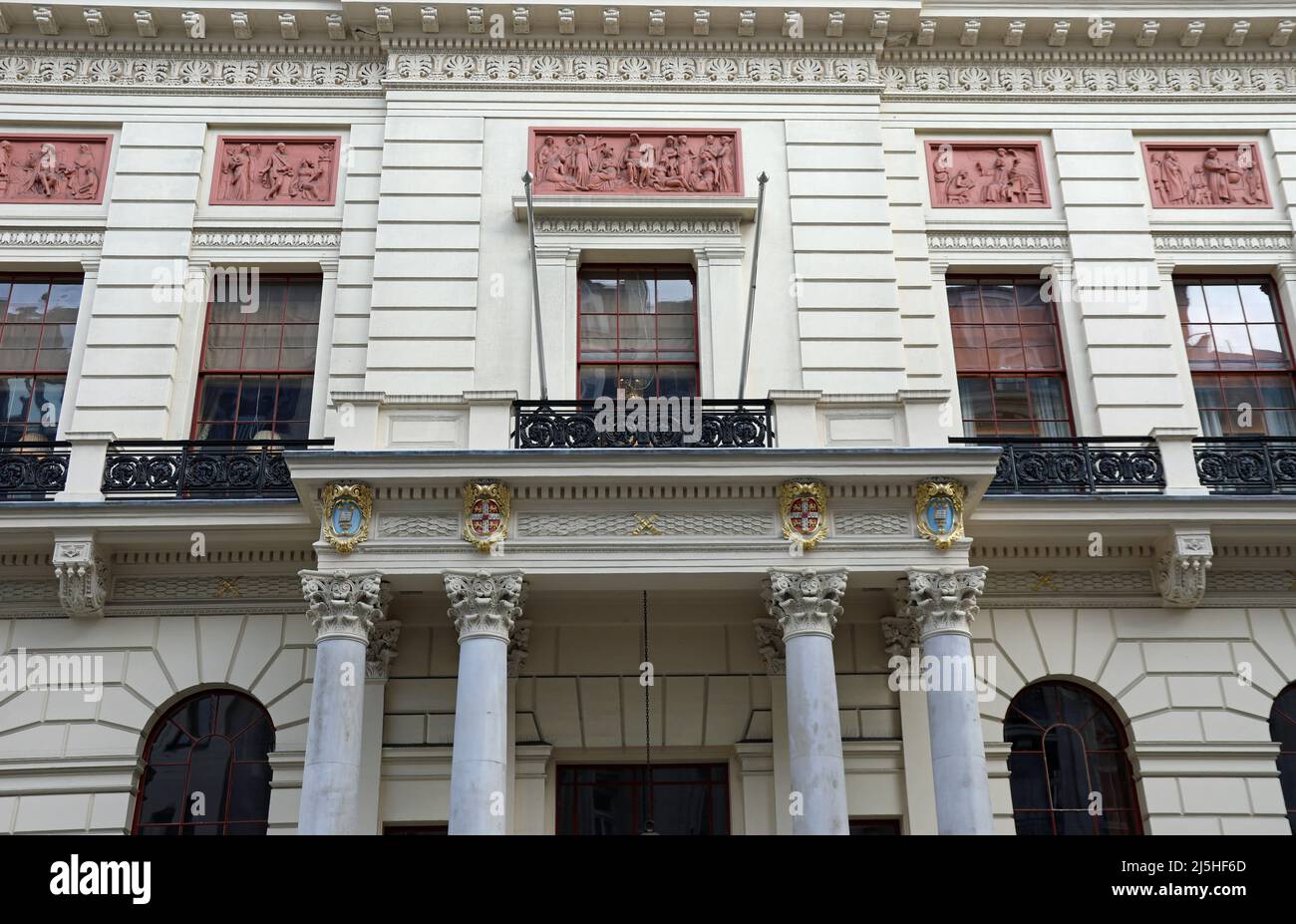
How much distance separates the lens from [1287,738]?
48.9 ft

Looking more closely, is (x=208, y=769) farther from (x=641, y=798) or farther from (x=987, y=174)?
(x=987, y=174)

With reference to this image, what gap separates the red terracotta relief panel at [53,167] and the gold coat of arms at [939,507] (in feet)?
40.7

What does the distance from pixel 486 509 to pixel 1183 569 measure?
8506 millimetres

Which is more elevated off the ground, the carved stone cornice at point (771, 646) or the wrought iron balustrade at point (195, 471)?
the wrought iron balustrade at point (195, 471)

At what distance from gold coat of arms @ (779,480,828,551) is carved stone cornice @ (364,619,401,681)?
4.87 meters

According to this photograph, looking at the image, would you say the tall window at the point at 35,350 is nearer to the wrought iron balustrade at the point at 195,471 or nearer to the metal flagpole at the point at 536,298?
the wrought iron balustrade at the point at 195,471

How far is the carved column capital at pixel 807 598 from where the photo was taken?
13.1 metres

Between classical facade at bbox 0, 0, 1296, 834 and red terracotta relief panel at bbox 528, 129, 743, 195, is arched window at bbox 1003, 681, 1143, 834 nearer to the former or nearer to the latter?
classical facade at bbox 0, 0, 1296, 834

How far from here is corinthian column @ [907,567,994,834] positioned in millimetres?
12469

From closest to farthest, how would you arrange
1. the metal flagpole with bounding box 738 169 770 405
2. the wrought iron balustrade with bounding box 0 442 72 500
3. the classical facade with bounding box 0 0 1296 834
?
the classical facade with bounding box 0 0 1296 834 → the metal flagpole with bounding box 738 169 770 405 → the wrought iron balustrade with bounding box 0 442 72 500

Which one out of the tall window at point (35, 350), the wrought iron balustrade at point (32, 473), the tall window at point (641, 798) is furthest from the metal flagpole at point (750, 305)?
the tall window at point (35, 350)

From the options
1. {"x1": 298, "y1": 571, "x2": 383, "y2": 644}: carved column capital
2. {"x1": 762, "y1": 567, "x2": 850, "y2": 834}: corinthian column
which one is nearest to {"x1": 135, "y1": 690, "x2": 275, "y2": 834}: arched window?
{"x1": 298, "y1": 571, "x2": 383, "y2": 644}: carved column capital

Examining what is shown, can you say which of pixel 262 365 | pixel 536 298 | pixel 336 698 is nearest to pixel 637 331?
pixel 536 298

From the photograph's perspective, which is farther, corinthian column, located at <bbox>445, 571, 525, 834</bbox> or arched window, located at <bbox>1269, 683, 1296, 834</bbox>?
arched window, located at <bbox>1269, 683, 1296, 834</bbox>
